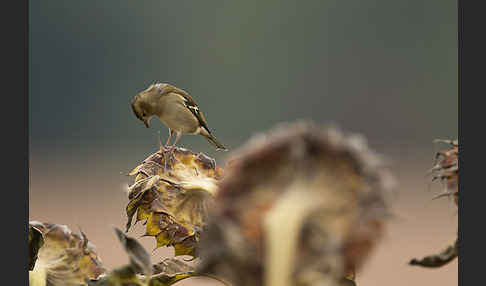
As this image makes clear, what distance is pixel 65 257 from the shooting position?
1.84 feet

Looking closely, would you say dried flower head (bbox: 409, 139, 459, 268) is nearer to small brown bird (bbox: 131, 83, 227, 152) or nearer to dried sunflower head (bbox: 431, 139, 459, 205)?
dried sunflower head (bbox: 431, 139, 459, 205)

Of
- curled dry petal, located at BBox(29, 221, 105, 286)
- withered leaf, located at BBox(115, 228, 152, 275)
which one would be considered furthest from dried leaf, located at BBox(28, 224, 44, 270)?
withered leaf, located at BBox(115, 228, 152, 275)

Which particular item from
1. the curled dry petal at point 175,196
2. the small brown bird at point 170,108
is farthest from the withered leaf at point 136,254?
the small brown bird at point 170,108

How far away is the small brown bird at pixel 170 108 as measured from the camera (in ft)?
2.35

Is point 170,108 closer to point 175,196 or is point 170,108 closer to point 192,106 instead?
point 192,106

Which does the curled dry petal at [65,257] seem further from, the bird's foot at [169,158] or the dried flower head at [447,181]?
the dried flower head at [447,181]

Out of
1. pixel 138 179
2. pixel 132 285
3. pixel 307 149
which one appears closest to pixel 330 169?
pixel 307 149

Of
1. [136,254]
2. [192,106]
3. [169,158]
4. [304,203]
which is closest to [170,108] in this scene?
[192,106]

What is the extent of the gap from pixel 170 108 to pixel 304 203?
0.54 meters

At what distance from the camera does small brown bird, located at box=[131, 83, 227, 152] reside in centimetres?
72

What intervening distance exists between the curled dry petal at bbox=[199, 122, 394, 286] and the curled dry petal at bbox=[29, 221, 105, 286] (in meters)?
0.34

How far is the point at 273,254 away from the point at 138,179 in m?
0.34

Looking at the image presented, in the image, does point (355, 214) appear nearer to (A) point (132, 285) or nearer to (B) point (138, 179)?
(A) point (132, 285)

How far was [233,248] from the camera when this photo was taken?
0.80 feet
